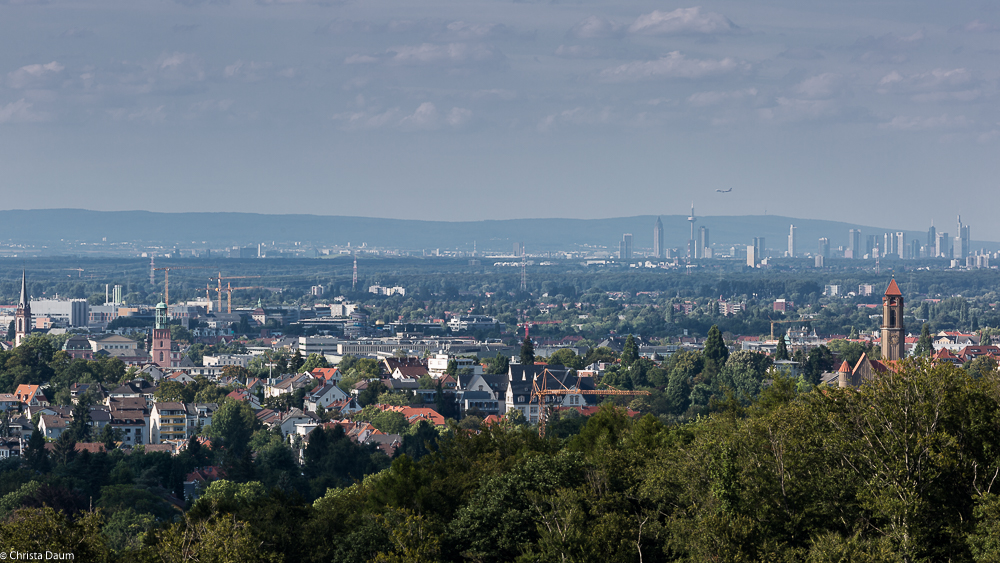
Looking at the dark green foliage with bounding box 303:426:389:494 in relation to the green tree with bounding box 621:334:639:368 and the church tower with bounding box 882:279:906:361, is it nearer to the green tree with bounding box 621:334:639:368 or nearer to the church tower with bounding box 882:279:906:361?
the church tower with bounding box 882:279:906:361

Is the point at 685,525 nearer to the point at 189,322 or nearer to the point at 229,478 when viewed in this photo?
the point at 229,478

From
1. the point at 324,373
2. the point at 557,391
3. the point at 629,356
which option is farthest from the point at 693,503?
the point at 324,373

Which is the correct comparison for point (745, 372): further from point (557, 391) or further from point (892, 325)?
point (557, 391)

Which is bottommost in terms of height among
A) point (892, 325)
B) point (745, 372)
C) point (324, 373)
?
point (324, 373)

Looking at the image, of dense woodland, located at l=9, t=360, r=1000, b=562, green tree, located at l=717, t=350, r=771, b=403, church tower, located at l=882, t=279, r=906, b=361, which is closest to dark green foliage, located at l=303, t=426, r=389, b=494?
dense woodland, located at l=9, t=360, r=1000, b=562

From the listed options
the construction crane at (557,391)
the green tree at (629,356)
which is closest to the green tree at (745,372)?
the construction crane at (557,391)

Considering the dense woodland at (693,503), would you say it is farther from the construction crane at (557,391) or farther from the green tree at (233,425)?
the construction crane at (557,391)

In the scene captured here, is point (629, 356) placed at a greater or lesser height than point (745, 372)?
greater
